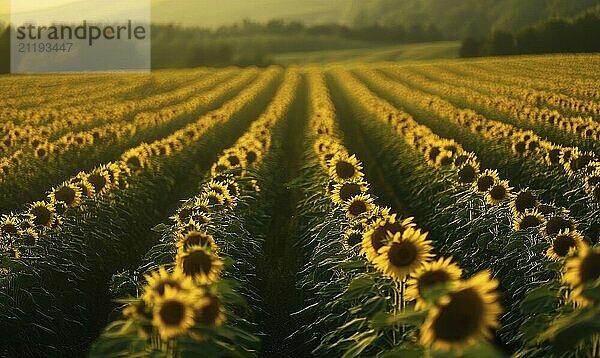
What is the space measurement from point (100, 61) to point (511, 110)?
3629 cm

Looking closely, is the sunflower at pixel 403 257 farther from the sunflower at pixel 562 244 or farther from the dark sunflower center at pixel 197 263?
the sunflower at pixel 562 244

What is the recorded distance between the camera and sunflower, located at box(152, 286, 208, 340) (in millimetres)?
3641

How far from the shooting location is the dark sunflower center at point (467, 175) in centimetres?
924

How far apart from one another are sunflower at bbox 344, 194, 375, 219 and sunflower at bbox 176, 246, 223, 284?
99.5 inches

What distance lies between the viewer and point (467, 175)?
9.26m

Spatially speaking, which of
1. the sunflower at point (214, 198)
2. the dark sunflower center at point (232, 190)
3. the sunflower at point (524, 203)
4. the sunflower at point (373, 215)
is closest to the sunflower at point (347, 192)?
the sunflower at point (373, 215)

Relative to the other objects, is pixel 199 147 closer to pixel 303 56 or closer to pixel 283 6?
pixel 303 56

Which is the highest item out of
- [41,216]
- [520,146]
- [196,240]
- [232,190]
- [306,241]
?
[520,146]

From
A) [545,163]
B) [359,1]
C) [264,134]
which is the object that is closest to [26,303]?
[545,163]

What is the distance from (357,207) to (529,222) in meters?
1.61

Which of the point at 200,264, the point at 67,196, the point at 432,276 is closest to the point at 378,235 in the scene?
the point at 432,276

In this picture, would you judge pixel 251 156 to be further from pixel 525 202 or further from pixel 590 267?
pixel 590 267

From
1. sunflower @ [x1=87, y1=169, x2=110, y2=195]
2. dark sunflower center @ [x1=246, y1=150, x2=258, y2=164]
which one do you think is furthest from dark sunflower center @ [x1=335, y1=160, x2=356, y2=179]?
sunflower @ [x1=87, y1=169, x2=110, y2=195]

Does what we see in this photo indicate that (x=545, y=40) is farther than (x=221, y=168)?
Yes
